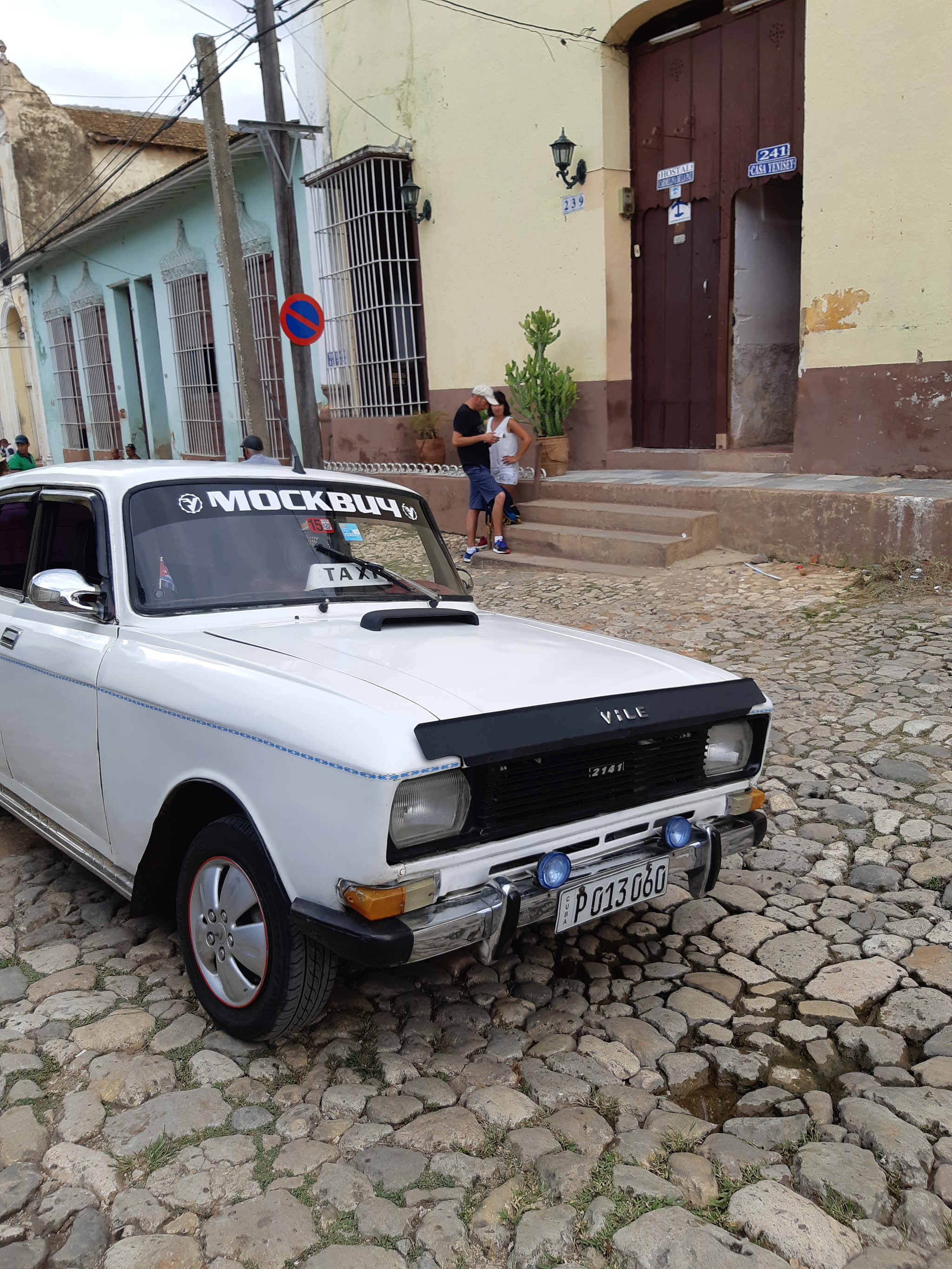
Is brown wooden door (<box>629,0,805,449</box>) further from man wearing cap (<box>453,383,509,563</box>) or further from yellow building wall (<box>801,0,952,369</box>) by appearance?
man wearing cap (<box>453,383,509,563</box>)

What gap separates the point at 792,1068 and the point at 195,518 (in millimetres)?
2436

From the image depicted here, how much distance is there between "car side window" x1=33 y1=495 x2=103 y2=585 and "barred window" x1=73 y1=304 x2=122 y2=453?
20.2 metres

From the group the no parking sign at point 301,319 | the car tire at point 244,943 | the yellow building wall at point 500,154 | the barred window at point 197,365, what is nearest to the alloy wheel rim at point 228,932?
the car tire at point 244,943

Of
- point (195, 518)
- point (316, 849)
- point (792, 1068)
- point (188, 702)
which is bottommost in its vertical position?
point (792, 1068)

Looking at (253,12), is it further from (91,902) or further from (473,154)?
(91,902)

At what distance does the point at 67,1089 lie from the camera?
2.57 m

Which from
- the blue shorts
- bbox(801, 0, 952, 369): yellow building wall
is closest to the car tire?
bbox(801, 0, 952, 369): yellow building wall

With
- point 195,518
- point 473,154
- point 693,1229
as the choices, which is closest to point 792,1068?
point 693,1229

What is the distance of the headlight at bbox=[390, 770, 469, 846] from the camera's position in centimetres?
231

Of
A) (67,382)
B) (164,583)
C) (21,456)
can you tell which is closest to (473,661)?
(164,583)

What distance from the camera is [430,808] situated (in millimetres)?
2377

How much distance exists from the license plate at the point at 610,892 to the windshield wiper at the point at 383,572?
1.32 m

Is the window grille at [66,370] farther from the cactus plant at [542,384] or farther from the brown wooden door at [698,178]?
the brown wooden door at [698,178]

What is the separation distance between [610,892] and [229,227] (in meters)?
11.3
